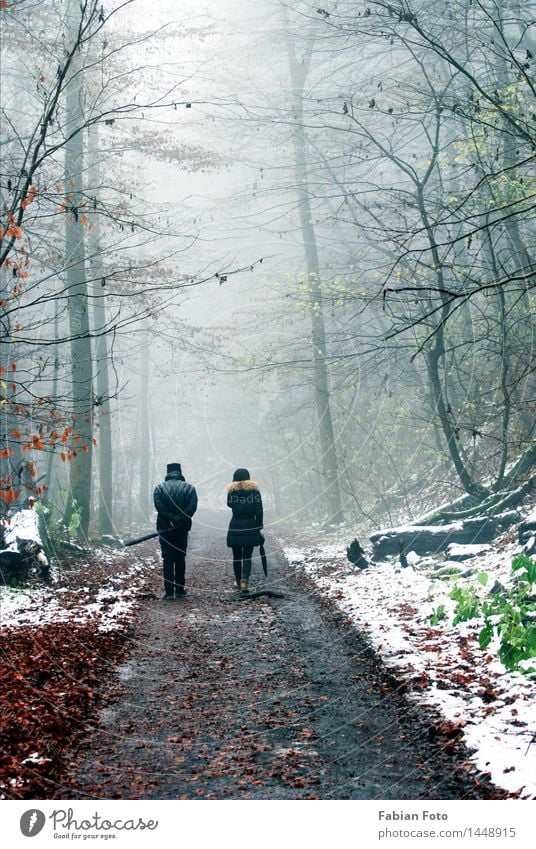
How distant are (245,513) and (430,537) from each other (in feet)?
11.1

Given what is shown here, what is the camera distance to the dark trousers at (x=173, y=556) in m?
11.8

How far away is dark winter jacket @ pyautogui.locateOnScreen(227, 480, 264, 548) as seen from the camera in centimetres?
1206

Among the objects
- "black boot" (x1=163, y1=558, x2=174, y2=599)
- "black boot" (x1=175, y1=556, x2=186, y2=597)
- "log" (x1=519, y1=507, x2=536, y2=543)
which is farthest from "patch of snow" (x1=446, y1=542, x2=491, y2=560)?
"black boot" (x1=163, y1=558, x2=174, y2=599)

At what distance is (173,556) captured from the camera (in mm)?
11859

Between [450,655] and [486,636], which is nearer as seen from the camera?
[486,636]

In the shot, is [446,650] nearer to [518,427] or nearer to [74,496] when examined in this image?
[518,427]

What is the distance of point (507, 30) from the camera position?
20.5m

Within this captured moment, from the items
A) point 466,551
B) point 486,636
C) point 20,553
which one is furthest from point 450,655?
point 20,553

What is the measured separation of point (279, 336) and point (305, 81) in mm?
9171

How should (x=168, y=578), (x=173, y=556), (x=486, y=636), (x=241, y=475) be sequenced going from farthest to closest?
(x=241, y=475) < (x=168, y=578) < (x=173, y=556) < (x=486, y=636)

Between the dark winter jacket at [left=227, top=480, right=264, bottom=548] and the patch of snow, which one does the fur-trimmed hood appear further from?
the patch of snow

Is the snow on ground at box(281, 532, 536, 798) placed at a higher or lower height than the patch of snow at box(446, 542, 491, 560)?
lower

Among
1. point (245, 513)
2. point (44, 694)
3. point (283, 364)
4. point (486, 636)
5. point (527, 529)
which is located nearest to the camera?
point (44, 694)

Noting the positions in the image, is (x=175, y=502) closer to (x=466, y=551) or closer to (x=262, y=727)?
(x=466, y=551)
